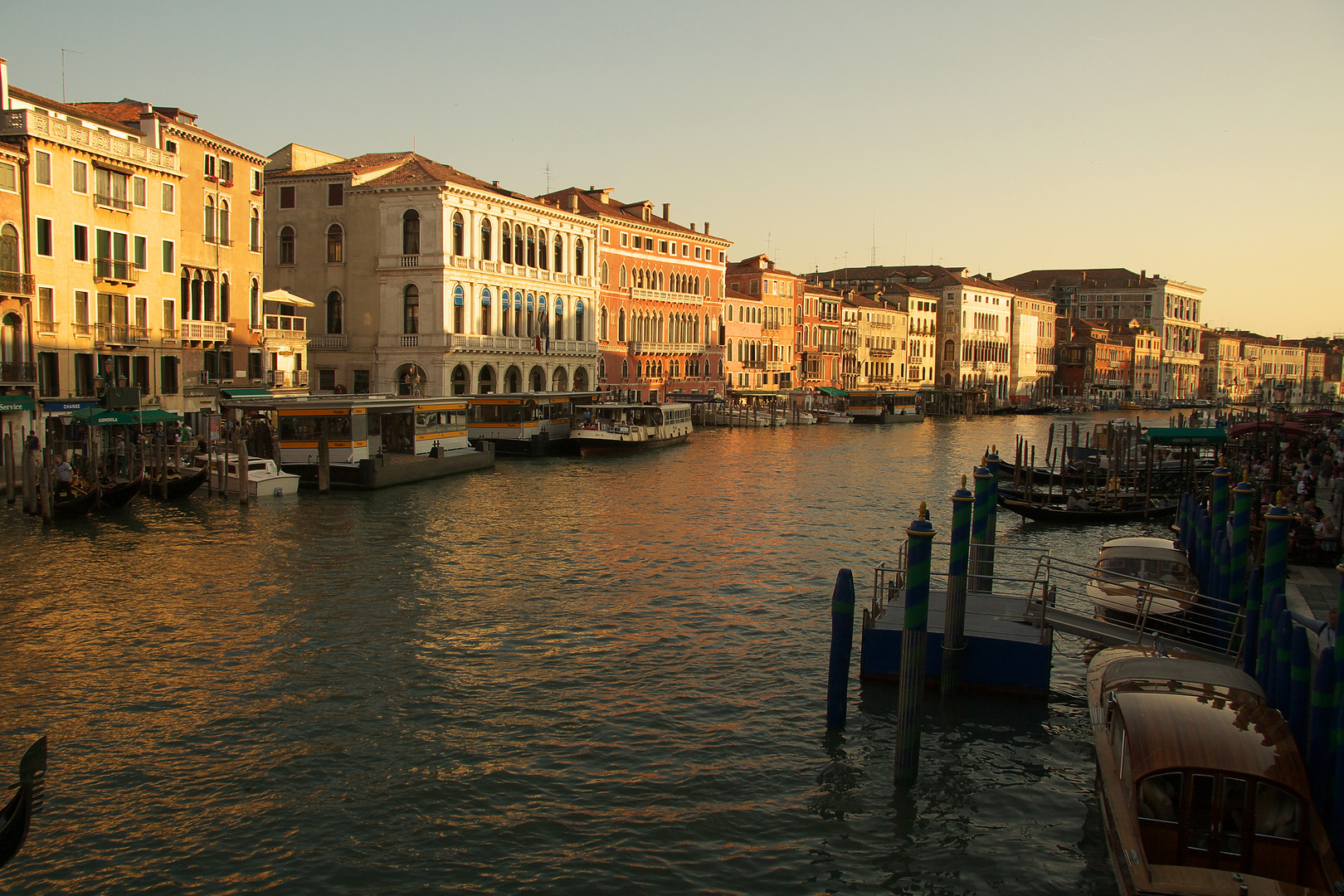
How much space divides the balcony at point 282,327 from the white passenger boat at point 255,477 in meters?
10.1

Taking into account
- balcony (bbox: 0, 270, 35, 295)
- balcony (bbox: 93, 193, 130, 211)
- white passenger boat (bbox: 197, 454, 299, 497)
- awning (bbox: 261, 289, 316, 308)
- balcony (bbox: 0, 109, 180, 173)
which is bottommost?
white passenger boat (bbox: 197, 454, 299, 497)

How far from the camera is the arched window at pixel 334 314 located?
35906 mm

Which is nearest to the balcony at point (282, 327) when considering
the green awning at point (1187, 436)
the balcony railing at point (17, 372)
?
the balcony railing at point (17, 372)

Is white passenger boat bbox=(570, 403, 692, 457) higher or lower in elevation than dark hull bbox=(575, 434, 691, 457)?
higher

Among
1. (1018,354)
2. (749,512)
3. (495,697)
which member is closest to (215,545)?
(495,697)

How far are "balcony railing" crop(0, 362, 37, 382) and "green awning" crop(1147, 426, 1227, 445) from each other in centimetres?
2335

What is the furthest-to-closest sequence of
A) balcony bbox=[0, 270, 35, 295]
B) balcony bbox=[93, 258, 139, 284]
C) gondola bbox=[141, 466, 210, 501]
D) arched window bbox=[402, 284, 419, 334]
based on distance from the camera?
arched window bbox=[402, 284, 419, 334], balcony bbox=[93, 258, 139, 284], balcony bbox=[0, 270, 35, 295], gondola bbox=[141, 466, 210, 501]

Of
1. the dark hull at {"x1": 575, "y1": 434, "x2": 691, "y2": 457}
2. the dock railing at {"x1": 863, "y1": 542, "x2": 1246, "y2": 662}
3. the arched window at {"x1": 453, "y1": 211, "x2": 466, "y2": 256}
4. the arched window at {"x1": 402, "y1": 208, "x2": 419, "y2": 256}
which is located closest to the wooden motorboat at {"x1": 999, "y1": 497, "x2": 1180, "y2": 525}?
the dock railing at {"x1": 863, "y1": 542, "x2": 1246, "y2": 662}

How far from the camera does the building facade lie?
115 feet

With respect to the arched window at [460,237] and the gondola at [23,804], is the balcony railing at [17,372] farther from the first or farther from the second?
the gondola at [23,804]

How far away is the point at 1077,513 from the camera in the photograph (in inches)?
789

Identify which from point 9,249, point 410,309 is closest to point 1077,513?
point 9,249

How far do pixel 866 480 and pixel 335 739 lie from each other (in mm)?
20182

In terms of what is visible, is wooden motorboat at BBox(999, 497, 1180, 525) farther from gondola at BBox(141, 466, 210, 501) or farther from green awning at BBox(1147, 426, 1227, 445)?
gondola at BBox(141, 466, 210, 501)
